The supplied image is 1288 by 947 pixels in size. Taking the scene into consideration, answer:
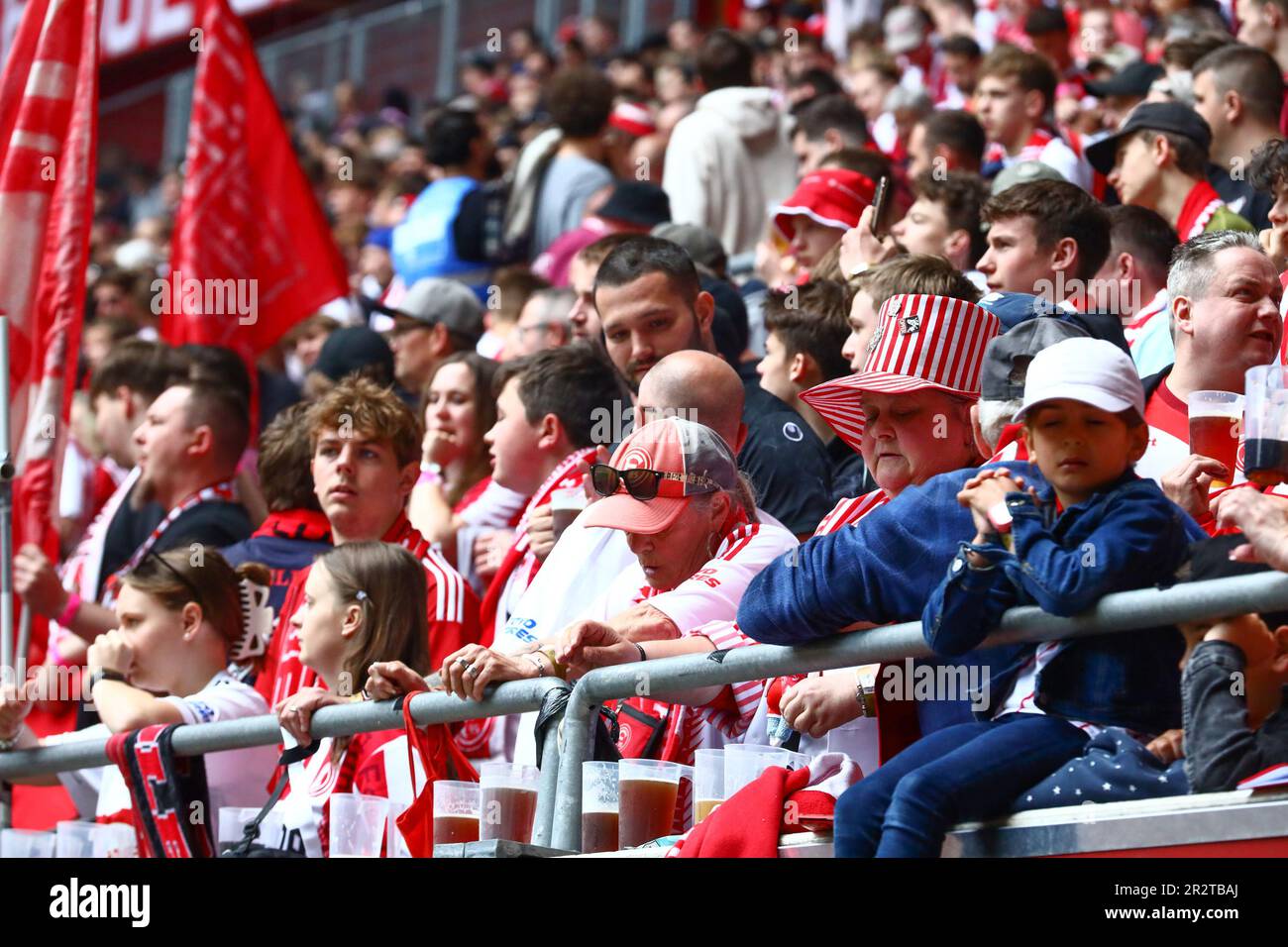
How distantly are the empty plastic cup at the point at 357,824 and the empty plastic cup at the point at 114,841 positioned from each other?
1.14m

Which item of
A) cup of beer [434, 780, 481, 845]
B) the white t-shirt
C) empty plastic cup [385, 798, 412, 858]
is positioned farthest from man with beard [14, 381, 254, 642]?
cup of beer [434, 780, 481, 845]

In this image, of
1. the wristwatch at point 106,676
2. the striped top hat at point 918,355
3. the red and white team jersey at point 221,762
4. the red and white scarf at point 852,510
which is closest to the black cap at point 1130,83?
the striped top hat at point 918,355

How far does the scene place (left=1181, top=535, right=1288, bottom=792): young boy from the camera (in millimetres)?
3725

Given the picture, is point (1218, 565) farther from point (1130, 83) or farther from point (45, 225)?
point (1130, 83)

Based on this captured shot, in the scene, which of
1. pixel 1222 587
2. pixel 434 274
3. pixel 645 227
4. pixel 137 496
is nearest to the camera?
pixel 1222 587

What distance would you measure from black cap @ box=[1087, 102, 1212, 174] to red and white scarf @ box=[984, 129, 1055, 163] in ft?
1.94

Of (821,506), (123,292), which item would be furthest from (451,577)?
(123,292)

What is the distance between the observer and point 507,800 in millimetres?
5223

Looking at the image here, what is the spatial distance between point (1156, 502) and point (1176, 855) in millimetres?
671

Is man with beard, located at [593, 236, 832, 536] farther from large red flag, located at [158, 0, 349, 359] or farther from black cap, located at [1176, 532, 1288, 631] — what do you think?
large red flag, located at [158, 0, 349, 359]

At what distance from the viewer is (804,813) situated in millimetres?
4441

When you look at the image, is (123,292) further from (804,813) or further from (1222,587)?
(1222,587)

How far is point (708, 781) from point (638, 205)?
5396mm

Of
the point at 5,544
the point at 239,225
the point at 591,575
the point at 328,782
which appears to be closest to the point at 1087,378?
the point at 591,575
